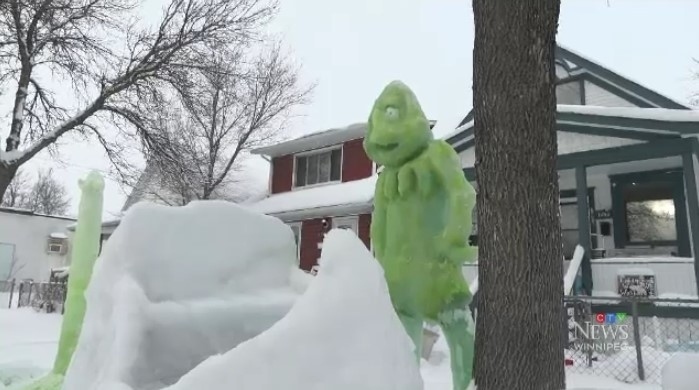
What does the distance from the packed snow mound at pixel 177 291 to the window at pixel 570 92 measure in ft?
40.5

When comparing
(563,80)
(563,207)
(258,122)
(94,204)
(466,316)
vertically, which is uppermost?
(258,122)

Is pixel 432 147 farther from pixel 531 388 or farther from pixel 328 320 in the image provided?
pixel 328 320

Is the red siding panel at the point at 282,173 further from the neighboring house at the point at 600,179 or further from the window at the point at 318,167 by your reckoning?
the window at the point at 318,167

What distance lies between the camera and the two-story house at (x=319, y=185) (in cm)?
1481

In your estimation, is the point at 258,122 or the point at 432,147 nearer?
the point at 432,147

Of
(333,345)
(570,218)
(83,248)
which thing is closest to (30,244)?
(83,248)

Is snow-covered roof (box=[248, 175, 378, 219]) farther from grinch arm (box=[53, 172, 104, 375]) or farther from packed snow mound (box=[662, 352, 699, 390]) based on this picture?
packed snow mound (box=[662, 352, 699, 390])

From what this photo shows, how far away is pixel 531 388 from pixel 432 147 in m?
1.78

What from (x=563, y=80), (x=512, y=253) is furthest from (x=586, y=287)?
(x=512, y=253)

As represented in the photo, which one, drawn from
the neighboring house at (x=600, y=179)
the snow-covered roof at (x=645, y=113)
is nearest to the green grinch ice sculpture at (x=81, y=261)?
the neighboring house at (x=600, y=179)

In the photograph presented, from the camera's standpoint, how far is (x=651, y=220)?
11883 millimetres

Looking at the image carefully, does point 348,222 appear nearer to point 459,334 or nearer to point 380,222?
point 380,222

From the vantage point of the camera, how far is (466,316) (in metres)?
3.56

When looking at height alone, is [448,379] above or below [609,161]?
below
